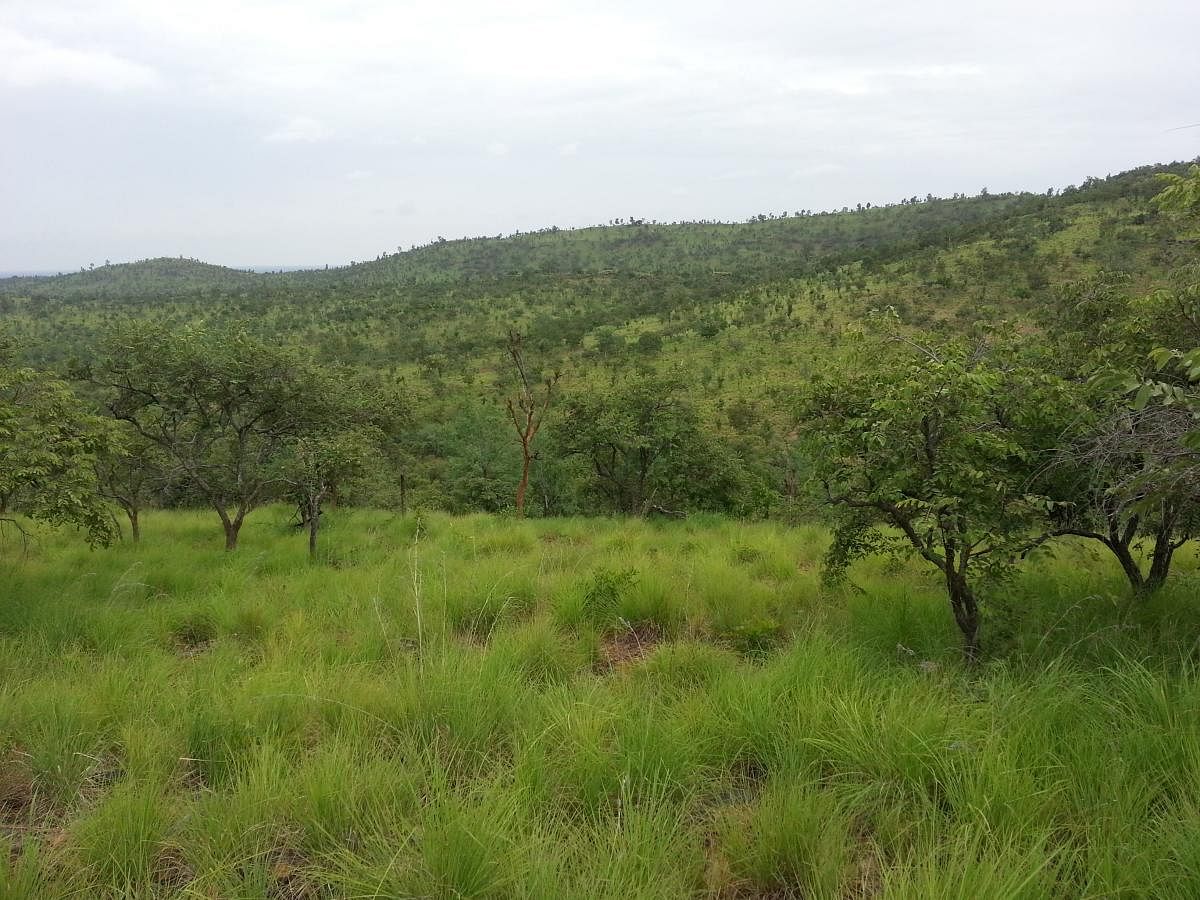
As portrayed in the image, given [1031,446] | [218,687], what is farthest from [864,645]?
[218,687]

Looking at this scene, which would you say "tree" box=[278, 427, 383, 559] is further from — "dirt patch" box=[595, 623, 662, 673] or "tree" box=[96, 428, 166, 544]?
"dirt patch" box=[595, 623, 662, 673]

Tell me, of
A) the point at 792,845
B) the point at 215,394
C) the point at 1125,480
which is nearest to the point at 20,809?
the point at 792,845

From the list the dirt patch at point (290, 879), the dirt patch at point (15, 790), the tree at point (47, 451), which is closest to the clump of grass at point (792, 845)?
the dirt patch at point (290, 879)

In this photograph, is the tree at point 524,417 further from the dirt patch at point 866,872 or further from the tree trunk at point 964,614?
the dirt patch at point 866,872

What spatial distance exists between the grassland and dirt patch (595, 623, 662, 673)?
0.03 meters

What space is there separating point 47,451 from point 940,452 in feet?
23.8

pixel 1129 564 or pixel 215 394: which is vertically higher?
pixel 215 394

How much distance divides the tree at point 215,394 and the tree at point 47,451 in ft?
8.10

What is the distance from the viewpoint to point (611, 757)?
2688mm

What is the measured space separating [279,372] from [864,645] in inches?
361

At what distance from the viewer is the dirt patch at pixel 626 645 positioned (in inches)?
174

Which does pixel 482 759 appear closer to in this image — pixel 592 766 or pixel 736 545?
pixel 592 766

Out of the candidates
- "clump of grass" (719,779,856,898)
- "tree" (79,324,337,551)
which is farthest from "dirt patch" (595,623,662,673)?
"tree" (79,324,337,551)

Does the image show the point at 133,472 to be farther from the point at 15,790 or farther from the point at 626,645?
the point at 626,645
